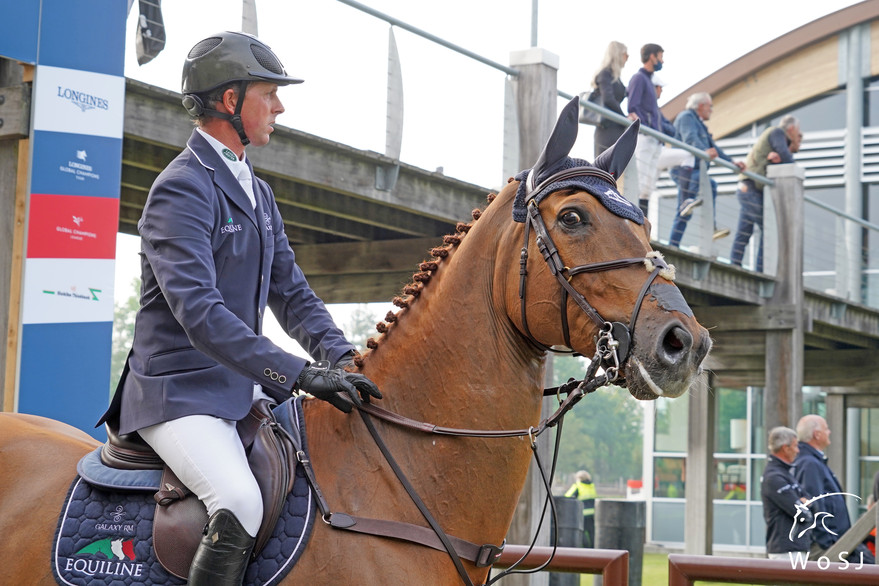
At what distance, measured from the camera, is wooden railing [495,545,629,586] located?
4.43 m

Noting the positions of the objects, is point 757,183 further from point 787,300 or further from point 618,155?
point 618,155

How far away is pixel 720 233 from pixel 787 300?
1482 mm

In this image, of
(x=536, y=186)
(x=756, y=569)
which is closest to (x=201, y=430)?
(x=536, y=186)

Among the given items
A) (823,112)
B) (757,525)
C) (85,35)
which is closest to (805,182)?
(823,112)

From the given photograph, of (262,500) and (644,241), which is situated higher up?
(644,241)

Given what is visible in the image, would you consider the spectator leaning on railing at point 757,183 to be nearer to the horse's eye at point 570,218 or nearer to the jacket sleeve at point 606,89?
the jacket sleeve at point 606,89

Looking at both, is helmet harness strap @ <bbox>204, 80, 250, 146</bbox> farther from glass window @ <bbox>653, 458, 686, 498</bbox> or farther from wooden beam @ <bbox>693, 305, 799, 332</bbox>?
glass window @ <bbox>653, 458, 686, 498</bbox>

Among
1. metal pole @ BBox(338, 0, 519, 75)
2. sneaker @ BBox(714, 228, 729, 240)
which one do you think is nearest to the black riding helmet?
metal pole @ BBox(338, 0, 519, 75)

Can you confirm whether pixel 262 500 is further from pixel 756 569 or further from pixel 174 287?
pixel 756 569

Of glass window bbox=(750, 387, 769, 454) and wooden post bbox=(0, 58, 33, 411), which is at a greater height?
wooden post bbox=(0, 58, 33, 411)

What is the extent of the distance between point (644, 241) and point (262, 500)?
3.95 feet

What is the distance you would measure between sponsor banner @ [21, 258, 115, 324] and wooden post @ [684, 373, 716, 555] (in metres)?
13.8

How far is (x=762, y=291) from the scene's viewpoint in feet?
43.8

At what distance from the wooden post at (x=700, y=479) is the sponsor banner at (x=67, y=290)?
13844 mm
